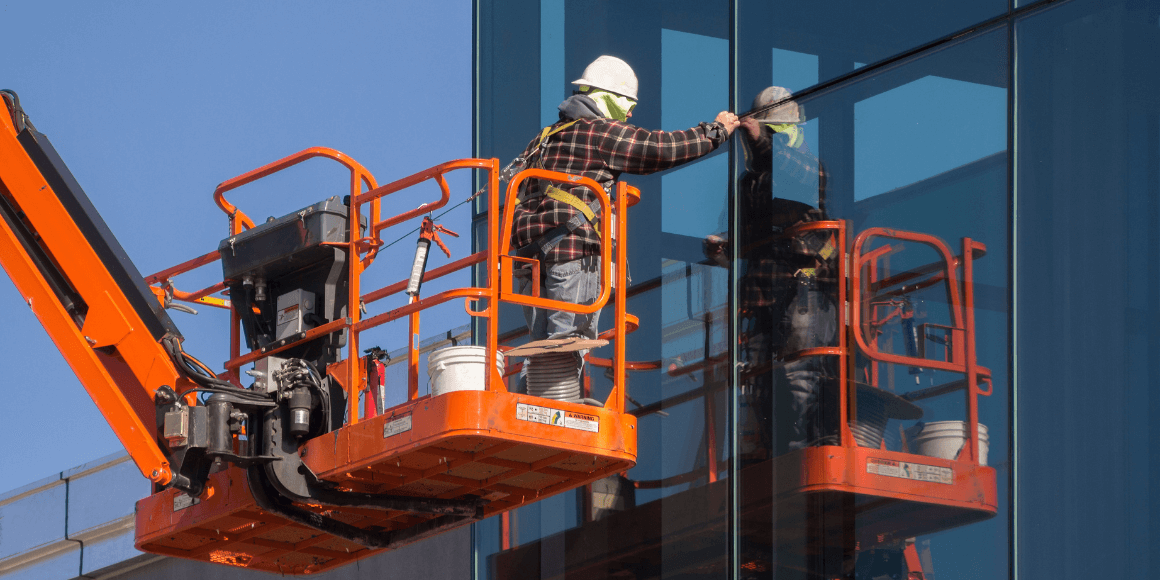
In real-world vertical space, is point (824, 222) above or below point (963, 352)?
above

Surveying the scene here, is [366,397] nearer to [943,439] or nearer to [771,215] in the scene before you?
[771,215]

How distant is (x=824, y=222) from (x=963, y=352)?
1578 mm

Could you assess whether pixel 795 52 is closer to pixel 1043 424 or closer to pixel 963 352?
pixel 963 352

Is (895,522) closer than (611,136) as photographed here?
Yes

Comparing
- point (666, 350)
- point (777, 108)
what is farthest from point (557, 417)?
point (777, 108)

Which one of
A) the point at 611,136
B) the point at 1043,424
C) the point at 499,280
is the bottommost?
the point at 1043,424

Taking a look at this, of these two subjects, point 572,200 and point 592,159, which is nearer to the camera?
point 572,200

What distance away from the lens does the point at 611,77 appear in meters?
12.1

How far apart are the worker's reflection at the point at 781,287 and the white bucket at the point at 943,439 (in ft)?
2.18

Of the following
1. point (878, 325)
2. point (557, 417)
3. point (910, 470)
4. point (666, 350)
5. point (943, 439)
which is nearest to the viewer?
point (557, 417)

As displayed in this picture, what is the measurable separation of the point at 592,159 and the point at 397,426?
2.29 meters

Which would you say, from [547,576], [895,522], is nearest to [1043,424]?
[895,522]

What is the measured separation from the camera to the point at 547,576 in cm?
1366

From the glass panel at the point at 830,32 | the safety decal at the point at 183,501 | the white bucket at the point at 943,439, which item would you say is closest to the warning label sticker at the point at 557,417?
the white bucket at the point at 943,439
